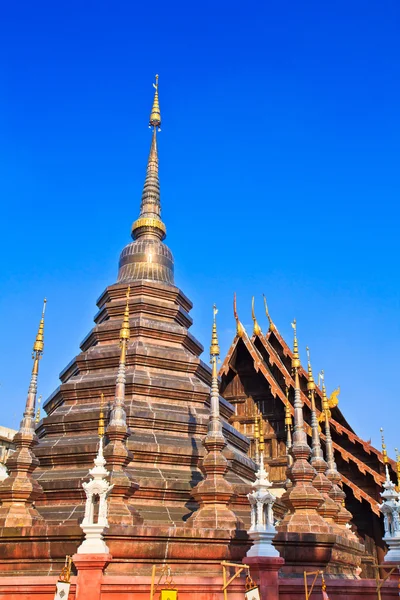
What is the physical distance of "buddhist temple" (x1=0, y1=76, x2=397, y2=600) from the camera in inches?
378

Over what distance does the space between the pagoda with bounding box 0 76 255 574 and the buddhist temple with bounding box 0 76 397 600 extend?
28 mm

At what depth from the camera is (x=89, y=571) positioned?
353 inches

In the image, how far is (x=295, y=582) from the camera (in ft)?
31.9

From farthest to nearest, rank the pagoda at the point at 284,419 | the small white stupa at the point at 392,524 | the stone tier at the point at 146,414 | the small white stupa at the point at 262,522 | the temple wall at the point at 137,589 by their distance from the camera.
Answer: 1. the pagoda at the point at 284,419
2. the stone tier at the point at 146,414
3. the small white stupa at the point at 392,524
4. the small white stupa at the point at 262,522
5. the temple wall at the point at 137,589

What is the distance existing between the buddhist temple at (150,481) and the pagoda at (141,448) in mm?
28

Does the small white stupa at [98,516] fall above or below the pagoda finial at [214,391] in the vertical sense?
below

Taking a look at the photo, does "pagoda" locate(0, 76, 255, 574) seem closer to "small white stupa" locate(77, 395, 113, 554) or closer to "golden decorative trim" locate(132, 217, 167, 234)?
"golden decorative trim" locate(132, 217, 167, 234)

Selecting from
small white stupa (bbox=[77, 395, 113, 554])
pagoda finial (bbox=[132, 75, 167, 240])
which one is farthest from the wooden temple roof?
small white stupa (bbox=[77, 395, 113, 554])

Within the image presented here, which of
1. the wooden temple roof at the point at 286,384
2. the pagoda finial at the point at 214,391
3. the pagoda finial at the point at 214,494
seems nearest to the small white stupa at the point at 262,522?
the pagoda finial at the point at 214,494

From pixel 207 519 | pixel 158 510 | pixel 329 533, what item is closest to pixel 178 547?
pixel 207 519

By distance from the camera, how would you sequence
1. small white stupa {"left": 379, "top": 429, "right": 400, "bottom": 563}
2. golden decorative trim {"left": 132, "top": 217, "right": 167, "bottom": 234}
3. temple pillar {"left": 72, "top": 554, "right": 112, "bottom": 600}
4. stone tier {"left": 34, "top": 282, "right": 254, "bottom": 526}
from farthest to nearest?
A: golden decorative trim {"left": 132, "top": 217, "right": 167, "bottom": 234} < stone tier {"left": 34, "top": 282, "right": 254, "bottom": 526} < small white stupa {"left": 379, "top": 429, "right": 400, "bottom": 563} < temple pillar {"left": 72, "top": 554, "right": 112, "bottom": 600}

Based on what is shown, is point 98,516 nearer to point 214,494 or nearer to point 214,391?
point 214,494

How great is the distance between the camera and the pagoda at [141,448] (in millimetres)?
10430

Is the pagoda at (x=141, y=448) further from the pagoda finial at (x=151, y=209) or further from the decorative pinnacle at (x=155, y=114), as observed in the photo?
the decorative pinnacle at (x=155, y=114)
